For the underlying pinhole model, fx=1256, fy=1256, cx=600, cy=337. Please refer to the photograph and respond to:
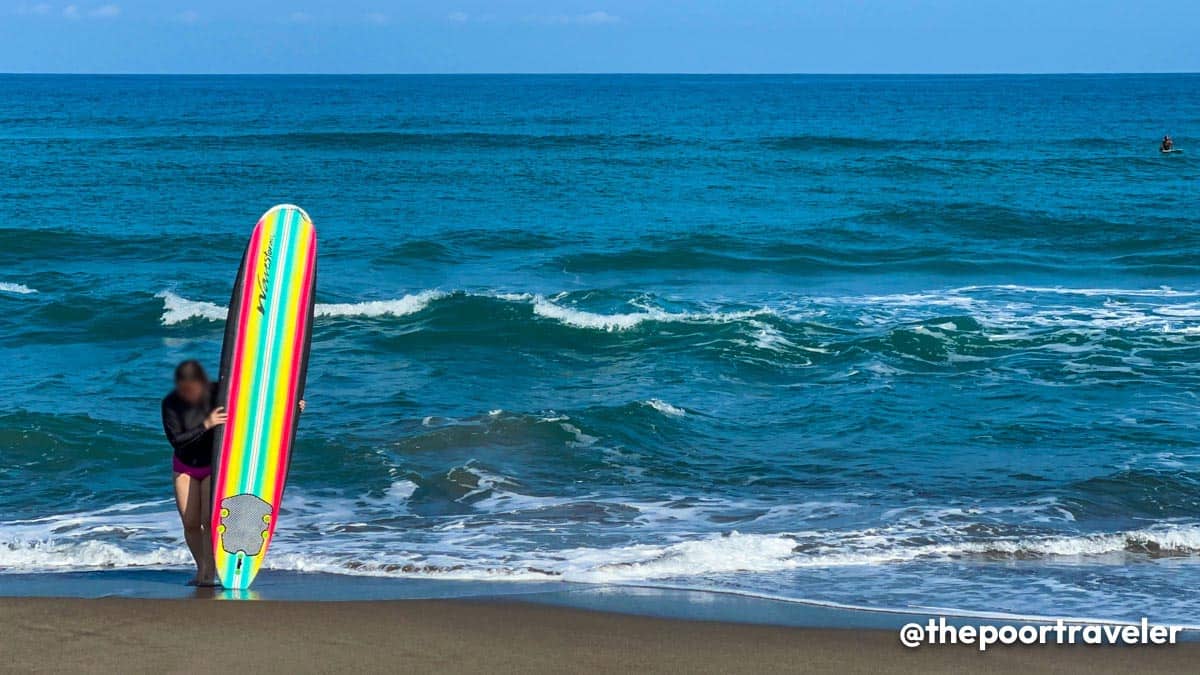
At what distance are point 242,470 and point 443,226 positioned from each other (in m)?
19.3

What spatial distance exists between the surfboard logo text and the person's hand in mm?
891

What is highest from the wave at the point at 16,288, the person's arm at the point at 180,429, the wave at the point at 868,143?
the wave at the point at 868,143

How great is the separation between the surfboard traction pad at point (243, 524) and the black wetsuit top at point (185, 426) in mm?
399

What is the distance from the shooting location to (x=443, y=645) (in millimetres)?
6129

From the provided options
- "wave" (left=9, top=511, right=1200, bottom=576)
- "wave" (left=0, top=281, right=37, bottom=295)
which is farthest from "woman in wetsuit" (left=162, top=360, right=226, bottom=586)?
"wave" (left=0, top=281, right=37, bottom=295)

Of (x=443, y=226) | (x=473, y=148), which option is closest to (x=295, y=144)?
(x=473, y=148)

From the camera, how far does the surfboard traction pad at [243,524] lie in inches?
281

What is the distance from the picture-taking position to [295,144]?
47.9m

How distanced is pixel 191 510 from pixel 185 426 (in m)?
0.54

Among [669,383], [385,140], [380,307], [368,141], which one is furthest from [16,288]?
[385,140]

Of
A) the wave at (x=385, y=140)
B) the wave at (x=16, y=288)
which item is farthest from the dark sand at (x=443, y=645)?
the wave at (x=385, y=140)

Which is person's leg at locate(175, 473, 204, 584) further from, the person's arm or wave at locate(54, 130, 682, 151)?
wave at locate(54, 130, 682, 151)

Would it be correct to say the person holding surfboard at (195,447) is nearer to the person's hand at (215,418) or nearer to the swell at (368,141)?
the person's hand at (215,418)

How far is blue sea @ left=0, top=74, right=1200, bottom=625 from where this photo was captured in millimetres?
8258
